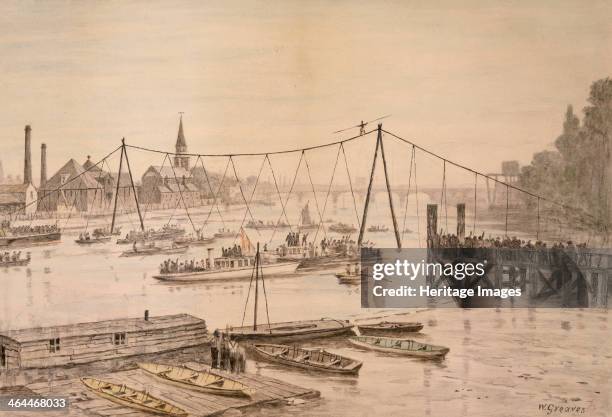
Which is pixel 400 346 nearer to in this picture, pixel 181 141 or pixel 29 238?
pixel 181 141

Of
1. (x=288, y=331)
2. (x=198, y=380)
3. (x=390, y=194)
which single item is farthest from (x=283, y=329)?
(x=390, y=194)

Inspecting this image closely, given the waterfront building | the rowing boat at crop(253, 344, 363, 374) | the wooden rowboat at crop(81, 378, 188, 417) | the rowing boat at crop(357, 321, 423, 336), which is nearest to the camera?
the wooden rowboat at crop(81, 378, 188, 417)

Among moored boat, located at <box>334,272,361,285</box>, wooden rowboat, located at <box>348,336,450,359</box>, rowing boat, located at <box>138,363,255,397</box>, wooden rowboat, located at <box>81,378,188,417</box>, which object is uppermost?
moored boat, located at <box>334,272,361,285</box>

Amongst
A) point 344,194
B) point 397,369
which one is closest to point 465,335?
point 397,369

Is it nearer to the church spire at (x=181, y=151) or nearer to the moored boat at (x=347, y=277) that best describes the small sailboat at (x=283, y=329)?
the moored boat at (x=347, y=277)

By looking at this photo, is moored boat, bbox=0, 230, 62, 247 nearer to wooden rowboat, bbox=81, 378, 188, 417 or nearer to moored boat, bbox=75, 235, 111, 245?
moored boat, bbox=75, 235, 111, 245

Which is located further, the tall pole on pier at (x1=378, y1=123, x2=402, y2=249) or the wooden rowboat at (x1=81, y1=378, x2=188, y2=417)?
the tall pole on pier at (x1=378, y1=123, x2=402, y2=249)

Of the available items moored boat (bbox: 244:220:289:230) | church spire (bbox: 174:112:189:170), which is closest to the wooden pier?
moored boat (bbox: 244:220:289:230)
